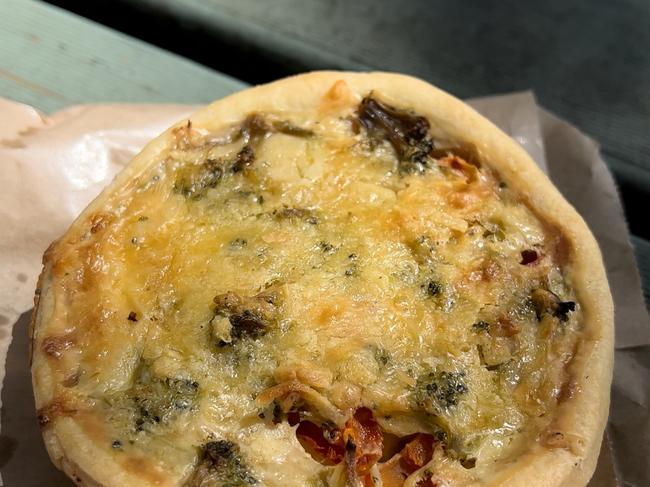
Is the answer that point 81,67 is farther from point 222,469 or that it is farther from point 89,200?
point 222,469

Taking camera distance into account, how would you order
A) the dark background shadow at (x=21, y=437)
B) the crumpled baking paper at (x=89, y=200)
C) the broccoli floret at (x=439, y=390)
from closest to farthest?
the broccoli floret at (x=439, y=390), the dark background shadow at (x=21, y=437), the crumpled baking paper at (x=89, y=200)

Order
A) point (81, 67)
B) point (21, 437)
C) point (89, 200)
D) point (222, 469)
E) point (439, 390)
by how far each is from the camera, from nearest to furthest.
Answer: point (222, 469)
point (439, 390)
point (21, 437)
point (89, 200)
point (81, 67)

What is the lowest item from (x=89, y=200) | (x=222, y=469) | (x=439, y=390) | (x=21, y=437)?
(x=21, y=437)

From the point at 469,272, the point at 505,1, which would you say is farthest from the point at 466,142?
the point at 505,1

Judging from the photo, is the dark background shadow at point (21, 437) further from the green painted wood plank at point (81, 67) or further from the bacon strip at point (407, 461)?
the green painted wood plank at point (81, 67)

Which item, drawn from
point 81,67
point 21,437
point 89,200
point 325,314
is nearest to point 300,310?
point 325,314

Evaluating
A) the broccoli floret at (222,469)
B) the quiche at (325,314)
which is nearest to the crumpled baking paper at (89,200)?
the quiche at (325,314)
